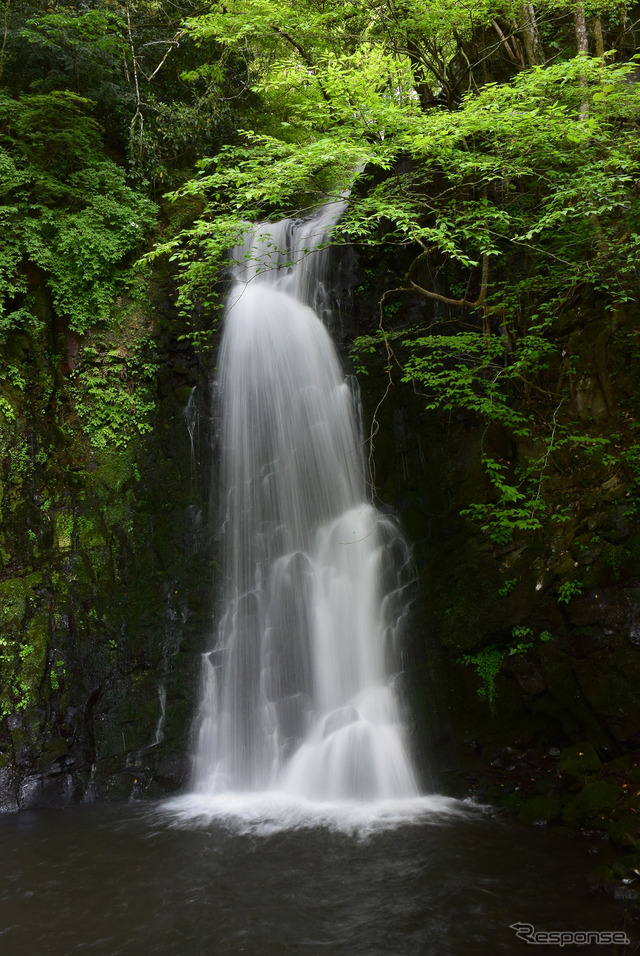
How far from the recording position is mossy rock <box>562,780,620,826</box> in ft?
18.7

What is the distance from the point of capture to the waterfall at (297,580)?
23.8ft

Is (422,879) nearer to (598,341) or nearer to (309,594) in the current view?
(309,594)

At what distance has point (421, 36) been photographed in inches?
320

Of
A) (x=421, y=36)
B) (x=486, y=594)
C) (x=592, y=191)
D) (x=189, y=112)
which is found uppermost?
(x=189, y=112)

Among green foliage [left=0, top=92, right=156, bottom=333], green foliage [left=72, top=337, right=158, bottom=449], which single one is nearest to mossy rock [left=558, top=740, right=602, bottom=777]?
green foliage [left=72, top=337, right=158, bottom=449]

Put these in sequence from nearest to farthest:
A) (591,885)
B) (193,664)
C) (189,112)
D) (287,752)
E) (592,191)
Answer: (591,885), (592,191), (287,752), (193,664), (189,112)

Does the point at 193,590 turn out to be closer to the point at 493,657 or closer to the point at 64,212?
the point at 493,657

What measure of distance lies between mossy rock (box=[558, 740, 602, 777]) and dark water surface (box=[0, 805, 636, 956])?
2.38 feet

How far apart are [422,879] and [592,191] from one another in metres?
6.15

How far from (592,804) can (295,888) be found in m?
2.85

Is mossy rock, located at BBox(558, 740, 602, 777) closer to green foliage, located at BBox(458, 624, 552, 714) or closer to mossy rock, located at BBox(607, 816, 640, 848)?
mossy rock, located at BBox(607, 816, 640, 848)

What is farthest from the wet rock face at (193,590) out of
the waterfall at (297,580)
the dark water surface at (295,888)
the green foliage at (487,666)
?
the dark water surface at (295,888)

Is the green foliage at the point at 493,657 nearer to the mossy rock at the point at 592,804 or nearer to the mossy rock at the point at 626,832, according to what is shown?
the mossy rock at the point at 592,804

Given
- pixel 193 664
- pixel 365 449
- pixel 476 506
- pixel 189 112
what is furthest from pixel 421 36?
pixel 193 664
